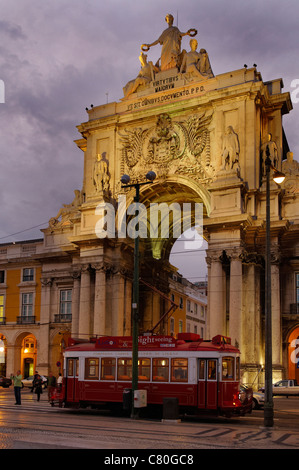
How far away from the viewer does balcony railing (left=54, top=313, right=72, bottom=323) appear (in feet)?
153

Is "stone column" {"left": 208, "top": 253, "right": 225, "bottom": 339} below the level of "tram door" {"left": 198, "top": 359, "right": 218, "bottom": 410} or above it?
above

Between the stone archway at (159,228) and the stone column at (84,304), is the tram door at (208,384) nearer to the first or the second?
the stone column at (84,304)

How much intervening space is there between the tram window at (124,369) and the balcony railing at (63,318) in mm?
23098

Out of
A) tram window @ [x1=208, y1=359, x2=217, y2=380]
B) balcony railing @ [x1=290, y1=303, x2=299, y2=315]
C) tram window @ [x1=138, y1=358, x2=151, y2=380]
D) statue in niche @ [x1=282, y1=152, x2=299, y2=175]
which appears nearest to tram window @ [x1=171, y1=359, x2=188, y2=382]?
tram window @ [x1=208, y1=359, x2=217, y2=380]

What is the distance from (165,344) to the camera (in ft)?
75.6

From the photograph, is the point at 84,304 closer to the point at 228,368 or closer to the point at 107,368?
the point at 107,368

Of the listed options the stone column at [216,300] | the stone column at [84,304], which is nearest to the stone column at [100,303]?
the stone column at [84,304]

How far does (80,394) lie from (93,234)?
18.3 metres

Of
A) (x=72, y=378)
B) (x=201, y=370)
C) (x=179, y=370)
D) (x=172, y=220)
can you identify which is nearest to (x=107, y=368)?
(x=72, y=378)

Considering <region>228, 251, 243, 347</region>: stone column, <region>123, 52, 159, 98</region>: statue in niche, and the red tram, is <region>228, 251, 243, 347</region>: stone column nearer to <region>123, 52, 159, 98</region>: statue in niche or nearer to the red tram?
the red tram

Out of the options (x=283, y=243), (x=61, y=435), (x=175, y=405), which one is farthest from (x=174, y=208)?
(x=61, y=435)

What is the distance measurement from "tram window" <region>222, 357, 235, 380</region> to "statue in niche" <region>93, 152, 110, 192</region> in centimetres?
2283

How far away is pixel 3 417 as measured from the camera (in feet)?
65.4
